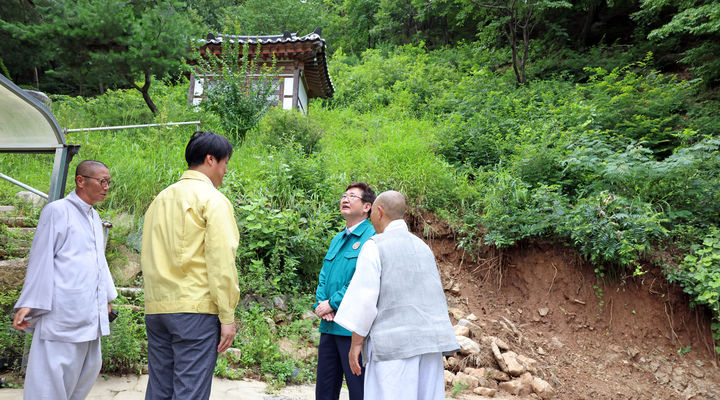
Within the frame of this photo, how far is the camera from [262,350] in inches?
169

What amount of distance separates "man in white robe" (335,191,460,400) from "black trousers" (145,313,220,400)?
0.66 m

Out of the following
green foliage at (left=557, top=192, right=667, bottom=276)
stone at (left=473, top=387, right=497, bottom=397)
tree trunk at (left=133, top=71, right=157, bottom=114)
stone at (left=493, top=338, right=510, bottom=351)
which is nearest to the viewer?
stone at (left=473, top=387, right=497, bottom=397)

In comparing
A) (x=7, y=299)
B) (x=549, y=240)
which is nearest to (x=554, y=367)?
(x=549, y=240)

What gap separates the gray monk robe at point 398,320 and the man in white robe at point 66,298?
150 centimetres

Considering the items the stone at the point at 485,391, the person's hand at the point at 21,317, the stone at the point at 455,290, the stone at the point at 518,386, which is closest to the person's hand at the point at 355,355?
the person's hand at the point at 21,317

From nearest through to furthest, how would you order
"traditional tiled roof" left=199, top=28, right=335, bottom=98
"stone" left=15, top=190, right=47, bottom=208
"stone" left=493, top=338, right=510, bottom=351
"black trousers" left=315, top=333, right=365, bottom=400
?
"black trousers" left=315, top=333, right=365, bottom=400
"stone" left=493, top=338, right=510, bottom=351
"stone" left=15, top=190, right=47, bottom=208
"traditional tiled roof" left=199, top=28, right=335, bottom=98

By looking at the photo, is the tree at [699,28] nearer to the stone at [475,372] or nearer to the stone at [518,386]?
the stone at [518,386]

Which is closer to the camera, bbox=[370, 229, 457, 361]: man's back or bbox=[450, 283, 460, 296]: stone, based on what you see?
bbox=[370, 229, 457, 361]: man's back

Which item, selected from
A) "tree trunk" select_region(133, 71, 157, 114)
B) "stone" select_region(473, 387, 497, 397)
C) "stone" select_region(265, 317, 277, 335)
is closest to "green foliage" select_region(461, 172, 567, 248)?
"stone" select_region(473, 387, 497, 397)

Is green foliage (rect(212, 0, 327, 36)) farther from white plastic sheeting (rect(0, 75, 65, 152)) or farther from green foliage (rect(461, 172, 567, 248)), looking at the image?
white plastic sheeting (rect(0, 75, 65, 152))

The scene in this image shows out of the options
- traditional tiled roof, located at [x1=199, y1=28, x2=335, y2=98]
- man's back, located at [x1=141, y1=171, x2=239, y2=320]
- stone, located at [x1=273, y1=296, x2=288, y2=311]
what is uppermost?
traditional tiled roof, located at [x1=199, y1=28, x2=335, y2=98]

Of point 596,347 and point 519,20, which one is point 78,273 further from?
point 519,20

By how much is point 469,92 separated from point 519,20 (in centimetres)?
286

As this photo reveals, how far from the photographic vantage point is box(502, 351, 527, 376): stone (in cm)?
493
